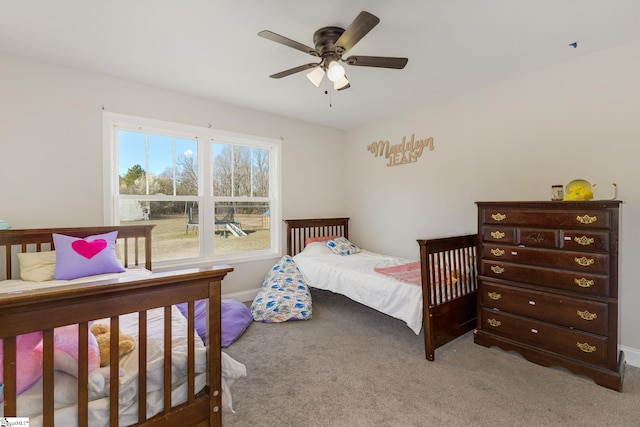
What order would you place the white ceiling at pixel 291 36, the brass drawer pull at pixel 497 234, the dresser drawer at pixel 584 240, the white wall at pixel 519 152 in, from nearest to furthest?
the white ceiling at pixel 291 36
the dresser drawer at pixel 584 240
the white wall at pixel 519 152
the brass drawer pull at pixel 497 234

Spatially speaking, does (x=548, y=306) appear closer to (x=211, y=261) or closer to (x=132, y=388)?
(x=132, y=388)

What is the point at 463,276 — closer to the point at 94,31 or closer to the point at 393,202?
the point at 393,202

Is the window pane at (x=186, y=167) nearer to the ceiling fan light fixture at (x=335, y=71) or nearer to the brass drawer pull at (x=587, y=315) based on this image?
the ceiling fan light fixture at (x=335, y=71)

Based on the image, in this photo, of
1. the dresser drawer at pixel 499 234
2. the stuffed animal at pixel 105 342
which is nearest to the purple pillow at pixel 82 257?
the stuffed animal at pixel 105 342

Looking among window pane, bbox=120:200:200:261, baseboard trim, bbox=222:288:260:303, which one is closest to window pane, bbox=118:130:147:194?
window pane, bbox=120:200:200:261

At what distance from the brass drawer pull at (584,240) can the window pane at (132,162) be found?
152 inches

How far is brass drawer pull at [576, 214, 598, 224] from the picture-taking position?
6.30ft

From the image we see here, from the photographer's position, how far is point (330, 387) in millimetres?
1878

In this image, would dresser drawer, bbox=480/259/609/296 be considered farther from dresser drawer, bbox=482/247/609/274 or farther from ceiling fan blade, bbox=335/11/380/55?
ceiling fan blade, bbox=335/11/380/55

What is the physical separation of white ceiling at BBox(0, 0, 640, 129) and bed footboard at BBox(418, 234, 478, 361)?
1.53 m

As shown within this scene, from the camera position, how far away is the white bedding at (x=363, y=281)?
2.38 meters

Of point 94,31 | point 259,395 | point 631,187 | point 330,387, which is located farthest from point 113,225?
point 631,187

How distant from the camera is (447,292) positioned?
2.44 m

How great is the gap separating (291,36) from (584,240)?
2.52 m
